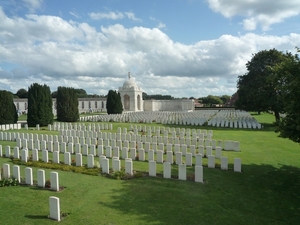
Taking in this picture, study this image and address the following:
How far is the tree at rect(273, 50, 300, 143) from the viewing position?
24.0 feet

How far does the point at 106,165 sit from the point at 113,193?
2079 millimetres

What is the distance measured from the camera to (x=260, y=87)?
25.6 metres

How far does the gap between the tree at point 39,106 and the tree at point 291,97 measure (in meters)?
21.6

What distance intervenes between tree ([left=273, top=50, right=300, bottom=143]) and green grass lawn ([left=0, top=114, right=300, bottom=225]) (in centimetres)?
176

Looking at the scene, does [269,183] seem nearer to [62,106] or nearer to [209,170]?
[209,170]

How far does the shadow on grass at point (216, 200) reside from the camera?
5.65m

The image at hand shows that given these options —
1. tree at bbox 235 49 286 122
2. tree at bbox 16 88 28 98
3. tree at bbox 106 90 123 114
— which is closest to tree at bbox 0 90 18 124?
tree at bbox 106 90 123 114

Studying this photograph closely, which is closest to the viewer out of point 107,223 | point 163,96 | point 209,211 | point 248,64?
point 107,223

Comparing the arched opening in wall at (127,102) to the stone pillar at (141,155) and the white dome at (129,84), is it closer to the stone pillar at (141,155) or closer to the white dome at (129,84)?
the white dome at (129,84)

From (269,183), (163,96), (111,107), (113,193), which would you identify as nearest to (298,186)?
(269,183)

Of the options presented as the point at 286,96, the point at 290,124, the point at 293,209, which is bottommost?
the point at 293,209

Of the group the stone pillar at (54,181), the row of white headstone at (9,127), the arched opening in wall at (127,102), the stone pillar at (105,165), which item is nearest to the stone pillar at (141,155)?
the stone pillar at (105,165)

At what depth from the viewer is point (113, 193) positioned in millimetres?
7020

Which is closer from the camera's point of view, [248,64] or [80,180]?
[80,180]
